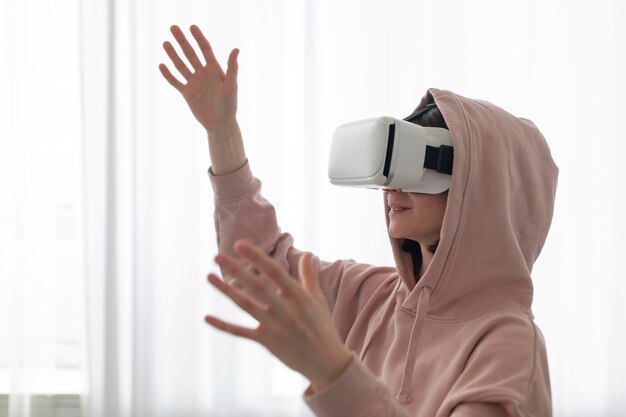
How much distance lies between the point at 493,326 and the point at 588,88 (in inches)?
60.9

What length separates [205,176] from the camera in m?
2.35

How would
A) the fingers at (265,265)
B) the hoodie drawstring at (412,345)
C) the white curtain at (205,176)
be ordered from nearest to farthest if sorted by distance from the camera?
the fingers at (265,265), the hoodie drawstring at (412,345), the white curtain at (205,176)

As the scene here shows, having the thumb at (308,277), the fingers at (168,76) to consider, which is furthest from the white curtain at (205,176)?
the thumb at (308,277)

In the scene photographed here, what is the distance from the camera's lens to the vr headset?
111 centimetres

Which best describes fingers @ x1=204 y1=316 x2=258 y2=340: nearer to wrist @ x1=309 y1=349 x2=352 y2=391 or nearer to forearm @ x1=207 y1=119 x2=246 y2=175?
wrist @ x1=309 y1=349 x2=352 y2=391

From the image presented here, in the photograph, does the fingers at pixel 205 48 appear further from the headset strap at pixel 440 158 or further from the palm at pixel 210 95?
the headset strap at pixel 440 158

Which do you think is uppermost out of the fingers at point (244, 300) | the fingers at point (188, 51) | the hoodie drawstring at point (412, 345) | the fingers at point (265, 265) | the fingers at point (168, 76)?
the fingers at point (188, 51)

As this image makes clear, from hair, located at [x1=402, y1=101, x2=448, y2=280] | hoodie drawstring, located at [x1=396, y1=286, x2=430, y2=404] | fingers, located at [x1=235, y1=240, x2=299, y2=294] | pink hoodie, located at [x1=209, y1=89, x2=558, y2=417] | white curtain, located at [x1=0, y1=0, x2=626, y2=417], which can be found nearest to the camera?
fingers, located at [x1=235, y1=240, x2=299, y2=294]

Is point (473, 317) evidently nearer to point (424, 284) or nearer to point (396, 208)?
point (424, 284)

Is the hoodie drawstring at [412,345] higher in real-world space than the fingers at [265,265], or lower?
lower

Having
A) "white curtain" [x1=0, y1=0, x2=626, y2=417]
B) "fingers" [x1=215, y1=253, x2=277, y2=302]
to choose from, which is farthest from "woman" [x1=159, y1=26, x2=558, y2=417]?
"white curtain" [x1=0, y1=0, x2=626, y2=417]

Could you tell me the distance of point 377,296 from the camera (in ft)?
4.40

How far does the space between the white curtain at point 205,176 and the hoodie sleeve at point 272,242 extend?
920 millimetres

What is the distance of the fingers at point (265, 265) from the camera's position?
0.76 m
